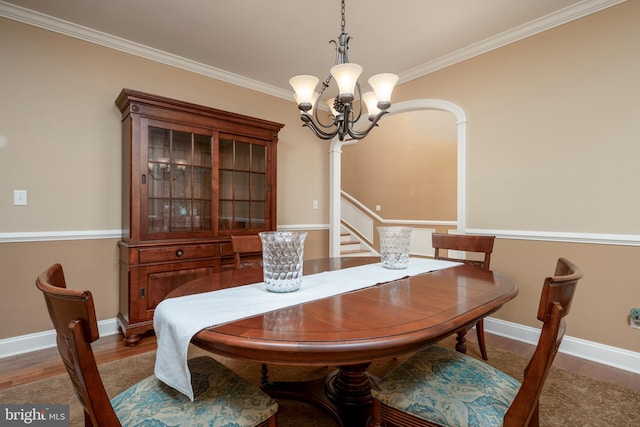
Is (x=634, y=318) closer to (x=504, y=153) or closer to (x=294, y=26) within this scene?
(x=504, y=153)

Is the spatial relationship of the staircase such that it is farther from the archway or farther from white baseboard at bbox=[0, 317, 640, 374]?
white baseboard at bbox=[0, 317, 640, 374]

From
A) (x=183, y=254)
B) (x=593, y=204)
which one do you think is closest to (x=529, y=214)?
(x=593, y=204)

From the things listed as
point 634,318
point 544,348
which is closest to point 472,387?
point 544,348

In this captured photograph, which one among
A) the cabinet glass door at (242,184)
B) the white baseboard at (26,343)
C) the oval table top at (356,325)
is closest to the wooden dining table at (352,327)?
the oval table top at (356,325)

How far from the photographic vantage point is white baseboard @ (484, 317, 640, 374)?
80.4 inches

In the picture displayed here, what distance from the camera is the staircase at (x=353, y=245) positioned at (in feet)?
16.9

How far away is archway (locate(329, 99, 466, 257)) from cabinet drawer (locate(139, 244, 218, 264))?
1.69 meters

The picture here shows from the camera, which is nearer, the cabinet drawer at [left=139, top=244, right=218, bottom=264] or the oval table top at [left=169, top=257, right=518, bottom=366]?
the oval table top at [left=169, top=257, right=518, bottom=366]

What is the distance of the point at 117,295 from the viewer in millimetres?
2621

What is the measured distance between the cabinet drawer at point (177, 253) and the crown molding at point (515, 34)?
2691 mm

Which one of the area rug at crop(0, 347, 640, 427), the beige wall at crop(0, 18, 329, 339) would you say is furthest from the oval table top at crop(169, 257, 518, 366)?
the beige wall at crop(0, 18, 329, 339)

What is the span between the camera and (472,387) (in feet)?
3.37

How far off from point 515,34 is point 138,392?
3.40m

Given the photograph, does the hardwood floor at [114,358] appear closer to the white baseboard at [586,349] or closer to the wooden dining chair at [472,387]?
the white baseboard at [586,349]
